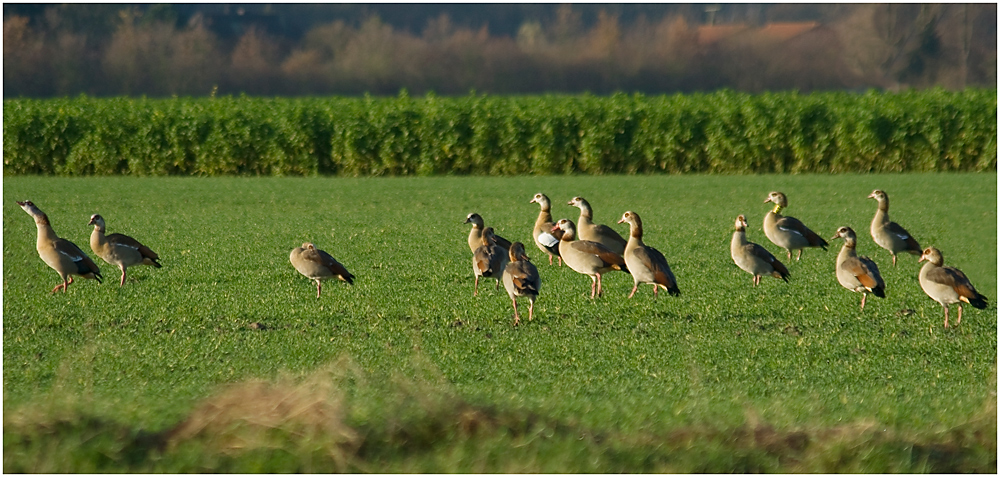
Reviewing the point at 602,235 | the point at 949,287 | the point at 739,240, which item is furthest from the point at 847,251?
the point at 602,235

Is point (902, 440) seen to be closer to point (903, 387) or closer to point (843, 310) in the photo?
point (903, 387)

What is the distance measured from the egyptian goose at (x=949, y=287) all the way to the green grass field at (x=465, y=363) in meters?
0.23

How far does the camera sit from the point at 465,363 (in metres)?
6.62

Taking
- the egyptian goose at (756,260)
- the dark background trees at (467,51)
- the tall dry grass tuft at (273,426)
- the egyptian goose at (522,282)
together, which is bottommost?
the tall dry grass tuft at (273,426)

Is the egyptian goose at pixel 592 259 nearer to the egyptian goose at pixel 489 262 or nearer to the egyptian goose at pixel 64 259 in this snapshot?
the egyptian goose at pixel 489 262

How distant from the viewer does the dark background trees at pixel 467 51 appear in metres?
40.6

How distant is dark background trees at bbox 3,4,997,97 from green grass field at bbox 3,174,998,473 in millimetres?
26390

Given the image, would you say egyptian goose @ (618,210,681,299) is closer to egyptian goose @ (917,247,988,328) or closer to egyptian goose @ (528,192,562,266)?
egyptian goose @ (528,192,562,266)

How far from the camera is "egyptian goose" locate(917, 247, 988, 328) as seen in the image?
7594 millimetres

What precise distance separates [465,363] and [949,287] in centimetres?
358

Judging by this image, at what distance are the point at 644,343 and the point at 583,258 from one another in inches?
72.5

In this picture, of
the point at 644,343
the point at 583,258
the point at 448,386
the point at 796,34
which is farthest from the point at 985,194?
the point at 796,34

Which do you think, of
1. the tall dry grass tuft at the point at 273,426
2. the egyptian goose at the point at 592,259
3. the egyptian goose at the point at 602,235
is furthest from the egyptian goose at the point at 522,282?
the tall dry grass tuft at the point at 273,426

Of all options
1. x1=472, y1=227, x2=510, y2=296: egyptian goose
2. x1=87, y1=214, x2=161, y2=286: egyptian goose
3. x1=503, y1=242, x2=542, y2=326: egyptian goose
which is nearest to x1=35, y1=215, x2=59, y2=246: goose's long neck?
x1=87, y1=214, x2=161, y2=286: egyptian goose
